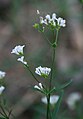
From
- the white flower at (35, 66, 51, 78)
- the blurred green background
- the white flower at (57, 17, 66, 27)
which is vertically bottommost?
the blurred green background

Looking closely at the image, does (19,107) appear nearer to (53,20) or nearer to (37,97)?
(37,97)

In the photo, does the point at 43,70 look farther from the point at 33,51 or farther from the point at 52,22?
the point at 33,51

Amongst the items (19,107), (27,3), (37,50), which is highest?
(27,3)

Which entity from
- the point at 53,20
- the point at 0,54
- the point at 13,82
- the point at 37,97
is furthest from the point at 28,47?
the point at 53,20

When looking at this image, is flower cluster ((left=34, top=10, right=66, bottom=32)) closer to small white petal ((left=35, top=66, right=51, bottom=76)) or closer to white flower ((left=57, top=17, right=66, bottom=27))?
white flower ((left=57, top=17, right=66, bottom=27))

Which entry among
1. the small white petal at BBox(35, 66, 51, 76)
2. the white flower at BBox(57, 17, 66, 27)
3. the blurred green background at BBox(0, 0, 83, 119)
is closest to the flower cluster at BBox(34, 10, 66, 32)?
the white flower at BBox(57, 17, 66, 27)

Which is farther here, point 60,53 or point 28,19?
point 28,19

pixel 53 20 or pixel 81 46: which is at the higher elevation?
pixel 53 20

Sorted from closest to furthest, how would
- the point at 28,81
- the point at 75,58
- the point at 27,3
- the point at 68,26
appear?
the point at 28,81 → the point at 75,58 → the point at 68,26 → the point at 27,3

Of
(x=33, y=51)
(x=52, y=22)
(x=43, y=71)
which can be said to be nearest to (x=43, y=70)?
(x=43, y=71)
